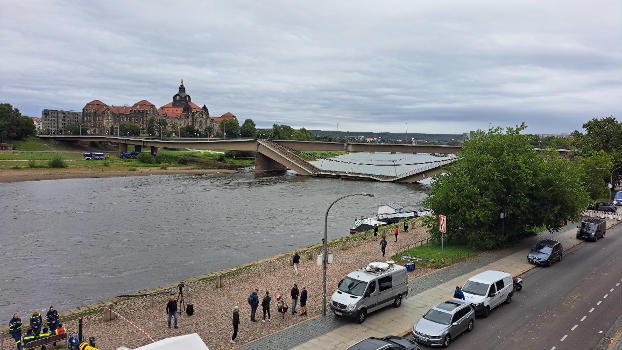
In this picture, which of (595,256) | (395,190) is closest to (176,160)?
(395,190)

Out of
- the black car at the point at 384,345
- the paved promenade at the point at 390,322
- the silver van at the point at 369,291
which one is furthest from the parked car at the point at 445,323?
the silver van at the point at 369,291

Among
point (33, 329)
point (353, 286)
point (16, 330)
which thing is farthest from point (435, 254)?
point (16, 330)

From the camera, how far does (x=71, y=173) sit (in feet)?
324

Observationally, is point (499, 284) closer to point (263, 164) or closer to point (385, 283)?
point (385, 283)

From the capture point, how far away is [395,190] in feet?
299

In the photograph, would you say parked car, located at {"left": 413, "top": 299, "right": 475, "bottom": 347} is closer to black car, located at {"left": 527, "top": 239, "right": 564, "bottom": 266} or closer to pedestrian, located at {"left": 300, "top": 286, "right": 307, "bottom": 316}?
pedestrian, located at {"left": 300, "top": 286, "right": 307, "bottom": 316}

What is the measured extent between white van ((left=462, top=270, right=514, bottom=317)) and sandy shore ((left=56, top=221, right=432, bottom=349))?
5889 millimetres

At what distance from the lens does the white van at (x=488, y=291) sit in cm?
2206

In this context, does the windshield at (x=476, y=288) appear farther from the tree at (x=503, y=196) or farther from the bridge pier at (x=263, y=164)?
the bridge pier at (x=263, y=164)

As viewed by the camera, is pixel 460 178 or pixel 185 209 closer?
pixel 460 178

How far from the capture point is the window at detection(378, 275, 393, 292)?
2212cm

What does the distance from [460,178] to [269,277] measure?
56.9 feet

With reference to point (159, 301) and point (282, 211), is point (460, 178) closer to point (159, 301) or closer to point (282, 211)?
point (159, 301)

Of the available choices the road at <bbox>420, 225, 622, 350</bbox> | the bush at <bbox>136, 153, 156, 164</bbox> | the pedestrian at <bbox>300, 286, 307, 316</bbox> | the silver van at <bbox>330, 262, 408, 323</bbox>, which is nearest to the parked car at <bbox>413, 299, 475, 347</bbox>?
the road at <bbox>420, 225, 622, 350</bbox>
